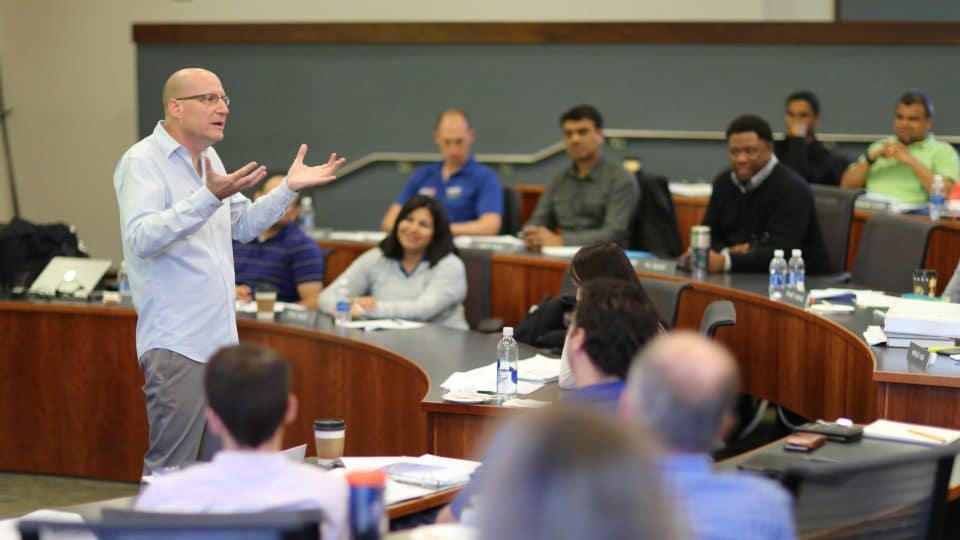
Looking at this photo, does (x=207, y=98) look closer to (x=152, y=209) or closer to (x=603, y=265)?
(x=152, y=209)

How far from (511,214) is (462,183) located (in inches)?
15.3

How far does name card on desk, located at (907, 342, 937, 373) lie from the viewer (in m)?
3.86

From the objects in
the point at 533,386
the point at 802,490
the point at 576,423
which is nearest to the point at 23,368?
the point at 533,386

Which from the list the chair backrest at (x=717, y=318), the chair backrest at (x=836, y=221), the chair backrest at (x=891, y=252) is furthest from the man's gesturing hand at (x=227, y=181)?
the chair backrest at (x=836, y=221)

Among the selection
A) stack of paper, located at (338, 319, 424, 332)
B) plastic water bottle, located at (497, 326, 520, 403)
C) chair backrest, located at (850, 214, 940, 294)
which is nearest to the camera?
plastic water bottle, located at (497, 326, 520, 403)

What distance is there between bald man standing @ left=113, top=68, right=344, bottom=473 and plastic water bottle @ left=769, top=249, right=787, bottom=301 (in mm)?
2340

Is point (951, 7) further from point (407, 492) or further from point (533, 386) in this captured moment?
point (407, 492)

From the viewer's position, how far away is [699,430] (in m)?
2.00

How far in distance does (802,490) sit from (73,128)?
31.3 ft

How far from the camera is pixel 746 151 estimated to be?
6.33 m

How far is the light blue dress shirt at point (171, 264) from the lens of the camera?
3775mm

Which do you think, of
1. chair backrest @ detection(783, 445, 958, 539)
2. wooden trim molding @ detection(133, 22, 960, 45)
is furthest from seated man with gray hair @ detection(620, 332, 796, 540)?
wooden trim molding @ detection(133, 22, 960, 45)

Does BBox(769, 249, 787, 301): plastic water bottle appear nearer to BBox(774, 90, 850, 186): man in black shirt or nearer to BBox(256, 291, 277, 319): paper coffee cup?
BBox(256, 291, 277, 319): paper coffee cup

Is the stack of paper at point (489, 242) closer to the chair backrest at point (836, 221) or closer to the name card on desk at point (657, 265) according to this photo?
the name card on desk at point (657, 265)
